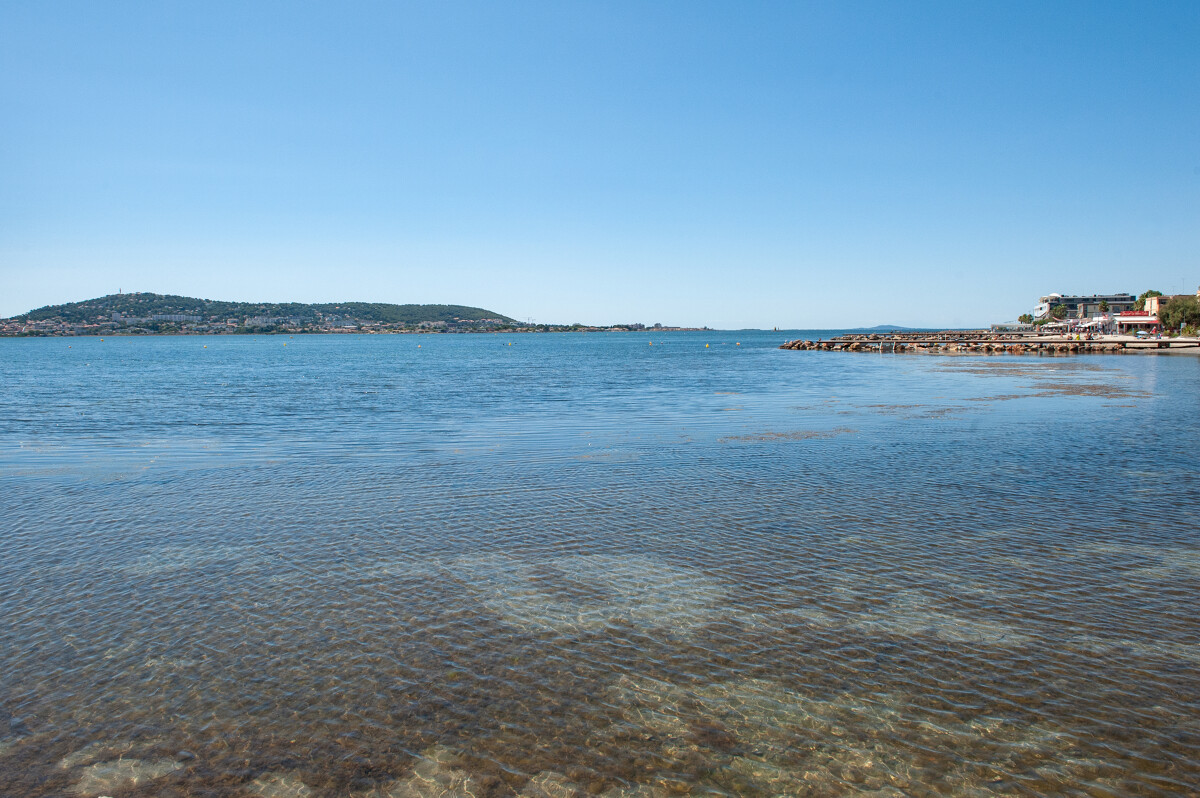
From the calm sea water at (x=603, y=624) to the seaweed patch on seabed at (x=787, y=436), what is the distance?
9.69 feet

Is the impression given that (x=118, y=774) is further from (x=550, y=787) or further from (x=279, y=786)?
(x=550, y=787)

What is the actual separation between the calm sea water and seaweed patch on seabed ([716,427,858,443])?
2.95m

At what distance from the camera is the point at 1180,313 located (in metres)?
91.2

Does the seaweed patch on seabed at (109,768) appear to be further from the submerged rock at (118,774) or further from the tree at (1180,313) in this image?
the tree at (1180,313)

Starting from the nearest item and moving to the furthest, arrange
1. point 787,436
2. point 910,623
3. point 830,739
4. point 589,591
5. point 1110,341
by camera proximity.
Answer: point 830,739 → point 910,623 → point 589,591 → point 787,436 → point 1110,341

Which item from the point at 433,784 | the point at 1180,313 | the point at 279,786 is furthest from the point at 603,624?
the point at 1180,313

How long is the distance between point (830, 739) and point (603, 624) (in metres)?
3.03

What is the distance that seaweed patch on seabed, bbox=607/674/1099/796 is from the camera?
550 centimetres

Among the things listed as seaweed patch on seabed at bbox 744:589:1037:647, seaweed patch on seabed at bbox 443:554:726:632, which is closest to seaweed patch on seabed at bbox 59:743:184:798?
seaweed patch on seabed at bbox 443:554:726:632

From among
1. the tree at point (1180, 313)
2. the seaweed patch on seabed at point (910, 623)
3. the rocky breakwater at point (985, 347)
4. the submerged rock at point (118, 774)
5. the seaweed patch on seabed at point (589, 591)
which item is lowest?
the submerged rock at point (118, 774)

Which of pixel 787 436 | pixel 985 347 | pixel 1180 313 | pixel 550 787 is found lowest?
pixel 550 787

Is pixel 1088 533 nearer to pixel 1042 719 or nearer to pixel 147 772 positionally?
pixel 1042 719

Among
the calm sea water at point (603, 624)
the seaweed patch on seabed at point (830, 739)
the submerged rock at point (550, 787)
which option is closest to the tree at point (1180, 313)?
the calm sea water at point (603, 624)

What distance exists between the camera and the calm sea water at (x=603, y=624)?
5750 mm
